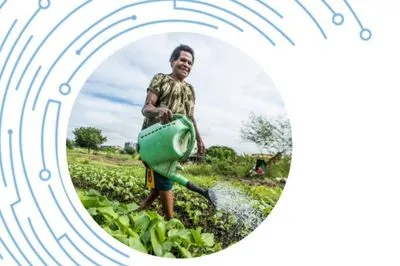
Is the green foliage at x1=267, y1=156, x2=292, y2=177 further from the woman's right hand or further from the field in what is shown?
the woman's right hand

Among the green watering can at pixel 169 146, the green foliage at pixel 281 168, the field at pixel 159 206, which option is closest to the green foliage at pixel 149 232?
the field at pixel 159 206

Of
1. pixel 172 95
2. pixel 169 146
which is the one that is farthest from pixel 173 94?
pixel 169 146

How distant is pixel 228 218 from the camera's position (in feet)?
8.30

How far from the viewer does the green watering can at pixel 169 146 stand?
2.47 m

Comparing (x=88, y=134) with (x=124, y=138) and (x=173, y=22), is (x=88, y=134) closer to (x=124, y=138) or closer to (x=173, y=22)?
(x=124, y=138)

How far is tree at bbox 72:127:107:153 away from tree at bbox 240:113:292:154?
423mm

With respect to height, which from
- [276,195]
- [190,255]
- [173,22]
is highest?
[173,22]

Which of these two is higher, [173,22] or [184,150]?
[173,22]

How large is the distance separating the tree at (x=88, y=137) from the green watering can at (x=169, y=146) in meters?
0.13

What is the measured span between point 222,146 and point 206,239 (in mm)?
280

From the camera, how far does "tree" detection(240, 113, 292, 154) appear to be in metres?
2.51

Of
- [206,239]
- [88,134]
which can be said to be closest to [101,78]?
[88,134]

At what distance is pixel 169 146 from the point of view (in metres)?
2.48

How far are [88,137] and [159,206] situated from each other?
0.29 meters
